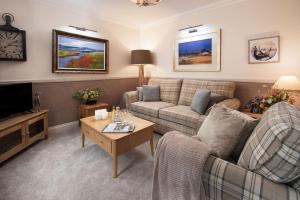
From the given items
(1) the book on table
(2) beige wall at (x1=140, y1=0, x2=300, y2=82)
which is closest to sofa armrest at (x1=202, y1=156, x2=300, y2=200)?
(1) the book on table

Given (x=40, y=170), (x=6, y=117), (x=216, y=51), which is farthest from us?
(x=216, y=51)

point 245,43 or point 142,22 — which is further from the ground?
point 142,22

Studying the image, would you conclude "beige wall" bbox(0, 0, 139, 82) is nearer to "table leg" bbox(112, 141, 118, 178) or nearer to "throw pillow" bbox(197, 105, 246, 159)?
"table leg" bbox(112, 141, 118, 178)

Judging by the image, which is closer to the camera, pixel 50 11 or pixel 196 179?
pixel 196 179

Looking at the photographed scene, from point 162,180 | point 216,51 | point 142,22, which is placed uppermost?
point 142,22

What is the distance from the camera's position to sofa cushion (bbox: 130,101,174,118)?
3.12 m

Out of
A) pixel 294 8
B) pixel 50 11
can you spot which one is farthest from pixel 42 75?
pixel 294 8

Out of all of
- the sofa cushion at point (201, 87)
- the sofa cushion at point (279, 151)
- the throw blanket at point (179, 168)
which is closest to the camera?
the sofa cushion at point (279, 151)

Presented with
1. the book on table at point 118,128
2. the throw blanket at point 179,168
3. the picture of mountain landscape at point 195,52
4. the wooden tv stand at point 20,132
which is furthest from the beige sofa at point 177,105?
the wooden tv stand at point 20,132

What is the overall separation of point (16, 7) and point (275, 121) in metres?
3.60

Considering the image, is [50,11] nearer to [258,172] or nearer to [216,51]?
[216,51]

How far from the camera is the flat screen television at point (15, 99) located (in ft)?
7.47

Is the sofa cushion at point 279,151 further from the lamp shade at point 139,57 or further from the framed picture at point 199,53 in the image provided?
the lamp shade at point 139,57

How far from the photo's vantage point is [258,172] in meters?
0.88
